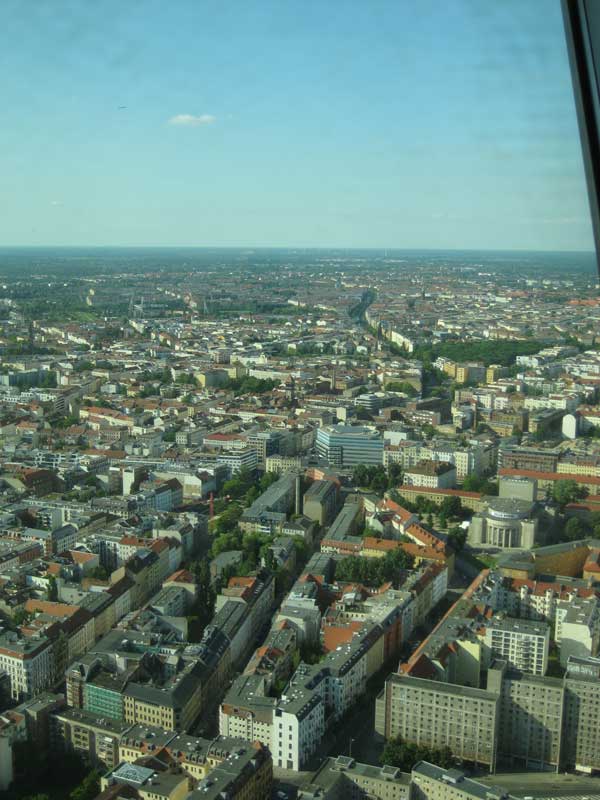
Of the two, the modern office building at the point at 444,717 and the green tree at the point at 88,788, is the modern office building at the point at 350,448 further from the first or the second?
the green tree at the point at 88,788

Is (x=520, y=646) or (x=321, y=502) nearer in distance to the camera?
(x=520, y=646)

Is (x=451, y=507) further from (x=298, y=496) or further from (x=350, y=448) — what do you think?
(x=350, y=448)

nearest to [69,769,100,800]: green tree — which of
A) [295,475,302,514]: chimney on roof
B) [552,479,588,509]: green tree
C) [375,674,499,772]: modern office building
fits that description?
[375,674,499,772]: modern office building

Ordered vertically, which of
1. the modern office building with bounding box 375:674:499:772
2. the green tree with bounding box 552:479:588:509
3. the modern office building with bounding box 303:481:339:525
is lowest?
the modern office building with bounding box 375:674:499:772

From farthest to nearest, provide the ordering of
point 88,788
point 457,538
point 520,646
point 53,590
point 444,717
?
point 457,538, point 53,590, point 520,646, point 444,717, point 88,788

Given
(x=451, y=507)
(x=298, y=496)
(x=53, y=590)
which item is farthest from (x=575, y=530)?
(x=53, y=590)

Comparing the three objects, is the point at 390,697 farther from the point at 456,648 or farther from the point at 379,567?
the point at 379,567

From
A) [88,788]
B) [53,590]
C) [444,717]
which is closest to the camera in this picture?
[88,788]

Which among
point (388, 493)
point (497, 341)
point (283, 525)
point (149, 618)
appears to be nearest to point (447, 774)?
point (149, 618)

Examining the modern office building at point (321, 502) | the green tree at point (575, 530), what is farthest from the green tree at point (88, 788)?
the green tree at point (575, 530)

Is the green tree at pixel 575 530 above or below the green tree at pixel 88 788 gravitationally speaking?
below

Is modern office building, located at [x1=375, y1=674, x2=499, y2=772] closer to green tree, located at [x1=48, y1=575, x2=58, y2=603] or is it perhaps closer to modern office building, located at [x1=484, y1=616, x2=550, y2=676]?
modern office building, located at [x1=484, y1=616, x2=550, y2=676]
